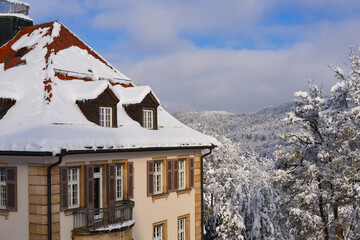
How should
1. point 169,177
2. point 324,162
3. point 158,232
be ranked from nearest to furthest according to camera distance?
point 158,232 → point 169,177 → point 324,162

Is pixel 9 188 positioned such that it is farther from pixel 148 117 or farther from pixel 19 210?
pixel 148 117

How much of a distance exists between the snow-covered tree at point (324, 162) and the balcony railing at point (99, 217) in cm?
1084

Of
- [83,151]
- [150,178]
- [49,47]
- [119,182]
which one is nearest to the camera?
[83,151]

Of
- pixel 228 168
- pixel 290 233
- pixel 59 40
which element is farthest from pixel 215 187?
pixel 59 40

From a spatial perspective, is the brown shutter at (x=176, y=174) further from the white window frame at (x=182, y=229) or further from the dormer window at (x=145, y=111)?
the dormer window at (x=145, y=111)

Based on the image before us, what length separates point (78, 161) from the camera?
1778 centimetres

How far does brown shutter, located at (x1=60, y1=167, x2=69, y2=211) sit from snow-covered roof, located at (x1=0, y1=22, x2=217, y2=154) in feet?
3.93

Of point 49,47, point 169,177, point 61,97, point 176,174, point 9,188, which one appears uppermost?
point 49,47

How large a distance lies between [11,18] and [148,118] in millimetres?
10174

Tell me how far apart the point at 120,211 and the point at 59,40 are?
9.20 metres

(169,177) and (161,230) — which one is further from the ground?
(169,177)

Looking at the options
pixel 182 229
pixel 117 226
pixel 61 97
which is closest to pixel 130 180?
pixel 117 226

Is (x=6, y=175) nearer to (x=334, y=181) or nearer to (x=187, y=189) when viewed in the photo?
(x=187, y=189)

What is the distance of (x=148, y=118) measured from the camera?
74.6 feet
